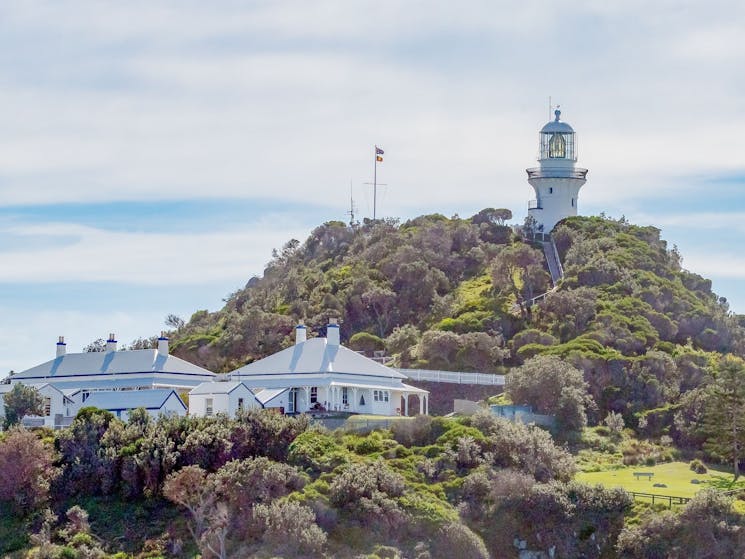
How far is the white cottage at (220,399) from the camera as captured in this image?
63.3 meters

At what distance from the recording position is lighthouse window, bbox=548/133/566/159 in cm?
9062

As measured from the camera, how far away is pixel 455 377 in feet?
235

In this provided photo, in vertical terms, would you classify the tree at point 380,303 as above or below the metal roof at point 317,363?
above

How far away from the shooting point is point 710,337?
77.3 m

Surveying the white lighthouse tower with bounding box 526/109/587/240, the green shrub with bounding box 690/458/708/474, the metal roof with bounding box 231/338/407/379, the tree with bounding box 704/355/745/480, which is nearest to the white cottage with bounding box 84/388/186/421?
the metal roof with bounding box 231/338/407/379

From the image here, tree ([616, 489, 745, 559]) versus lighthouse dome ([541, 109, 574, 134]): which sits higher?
lighthouse dome ([541, 109, 574, 134])

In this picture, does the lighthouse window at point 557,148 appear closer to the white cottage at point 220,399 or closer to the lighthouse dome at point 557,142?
the lighthouse dome at point 557,142

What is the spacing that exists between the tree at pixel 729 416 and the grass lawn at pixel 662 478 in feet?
3.06

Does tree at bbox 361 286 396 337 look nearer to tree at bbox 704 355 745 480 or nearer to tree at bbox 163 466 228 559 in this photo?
tree at bbox 704 355 745 480

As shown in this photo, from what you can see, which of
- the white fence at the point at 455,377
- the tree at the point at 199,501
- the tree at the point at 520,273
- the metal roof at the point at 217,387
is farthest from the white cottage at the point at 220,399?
the tree at the point at 520,273

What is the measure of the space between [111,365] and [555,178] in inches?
1291

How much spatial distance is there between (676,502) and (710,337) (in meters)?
24.7

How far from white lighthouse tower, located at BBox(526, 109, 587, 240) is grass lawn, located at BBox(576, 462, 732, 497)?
31.1 metres

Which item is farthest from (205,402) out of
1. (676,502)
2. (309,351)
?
(676,502)
